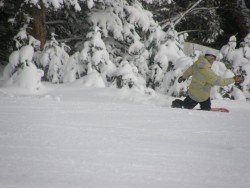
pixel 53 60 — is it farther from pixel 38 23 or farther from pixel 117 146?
pixel 117 146

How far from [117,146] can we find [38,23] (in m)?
6.43

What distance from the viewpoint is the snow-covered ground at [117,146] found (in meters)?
→ 3.72

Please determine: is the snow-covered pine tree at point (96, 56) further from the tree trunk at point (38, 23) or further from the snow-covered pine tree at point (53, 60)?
the tree trunk at point (38, 23)

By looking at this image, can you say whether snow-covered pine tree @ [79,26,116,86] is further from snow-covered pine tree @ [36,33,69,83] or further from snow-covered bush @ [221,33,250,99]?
snow-covered bush @ [221,33,250,99]

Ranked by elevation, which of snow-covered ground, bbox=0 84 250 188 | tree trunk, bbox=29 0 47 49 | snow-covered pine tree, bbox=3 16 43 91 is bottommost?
snow-covered ground, bbox=0 84 250 188

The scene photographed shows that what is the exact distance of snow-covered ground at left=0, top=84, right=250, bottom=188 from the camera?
146 inches

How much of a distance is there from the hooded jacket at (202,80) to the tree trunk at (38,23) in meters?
4.08

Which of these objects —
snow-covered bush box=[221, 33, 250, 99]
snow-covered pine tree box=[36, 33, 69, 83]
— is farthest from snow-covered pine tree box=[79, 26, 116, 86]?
snow-covered bush box=[221, 33, 250, 99]

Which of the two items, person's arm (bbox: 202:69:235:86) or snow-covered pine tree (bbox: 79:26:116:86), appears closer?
person's arm (bbox: 202:69:235:86)

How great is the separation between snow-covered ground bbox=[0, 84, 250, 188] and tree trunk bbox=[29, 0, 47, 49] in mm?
3116

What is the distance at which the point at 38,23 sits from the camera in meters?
10.4

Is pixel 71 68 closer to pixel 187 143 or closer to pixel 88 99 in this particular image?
pixel 88 99

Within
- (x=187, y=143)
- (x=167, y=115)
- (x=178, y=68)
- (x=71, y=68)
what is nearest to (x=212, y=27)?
(x=178, y=68)

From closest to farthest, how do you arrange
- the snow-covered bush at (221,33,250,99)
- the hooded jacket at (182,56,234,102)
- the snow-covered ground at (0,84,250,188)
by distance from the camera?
the snow-covered ground at (0,84,250,188)
the hooded jacket at (182,56,234,102)
the snow-covered bush at (221,33,250,99)
